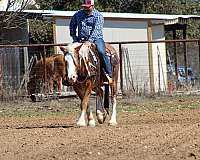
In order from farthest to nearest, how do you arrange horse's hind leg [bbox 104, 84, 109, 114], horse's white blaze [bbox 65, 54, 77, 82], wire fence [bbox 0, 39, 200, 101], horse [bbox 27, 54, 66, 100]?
1. wire fence [bbox 0, 39, 200, 101]
2. horse [bbox 27, 54, 66, 100]
3. horse's hind leg [bbox 104, 84, 109, 114]
4. horse's white blaze [bbox 65, 54, 77, 82]

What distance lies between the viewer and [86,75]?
11812 millimetres

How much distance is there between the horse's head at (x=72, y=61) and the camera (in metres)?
11.5

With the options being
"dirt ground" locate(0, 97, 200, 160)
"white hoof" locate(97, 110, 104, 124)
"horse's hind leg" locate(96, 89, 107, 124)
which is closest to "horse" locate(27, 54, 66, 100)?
"dirt ground" locate(0, 97, 200, 160)

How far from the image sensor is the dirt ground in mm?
8367

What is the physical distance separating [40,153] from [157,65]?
18.8 metres

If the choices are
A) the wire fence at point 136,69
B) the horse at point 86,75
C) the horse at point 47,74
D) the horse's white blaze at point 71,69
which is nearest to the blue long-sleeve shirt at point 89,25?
the horse at point 86,75

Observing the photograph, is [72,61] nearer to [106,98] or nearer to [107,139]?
[106,98]

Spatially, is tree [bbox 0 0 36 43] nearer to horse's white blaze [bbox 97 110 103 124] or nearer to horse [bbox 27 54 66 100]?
horse [bbox 27 54 66 100]

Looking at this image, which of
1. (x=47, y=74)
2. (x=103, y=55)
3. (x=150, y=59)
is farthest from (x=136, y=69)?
(x=103, y=55)

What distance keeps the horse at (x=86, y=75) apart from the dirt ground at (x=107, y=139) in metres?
0.36

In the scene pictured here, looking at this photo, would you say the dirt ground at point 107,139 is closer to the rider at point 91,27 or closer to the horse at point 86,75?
the horse at point 86,75

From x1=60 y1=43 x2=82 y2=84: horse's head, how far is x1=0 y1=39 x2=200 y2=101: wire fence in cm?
1000

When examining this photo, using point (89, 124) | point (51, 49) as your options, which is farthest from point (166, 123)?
point (51, 49)

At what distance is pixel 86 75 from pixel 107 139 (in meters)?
2.37
